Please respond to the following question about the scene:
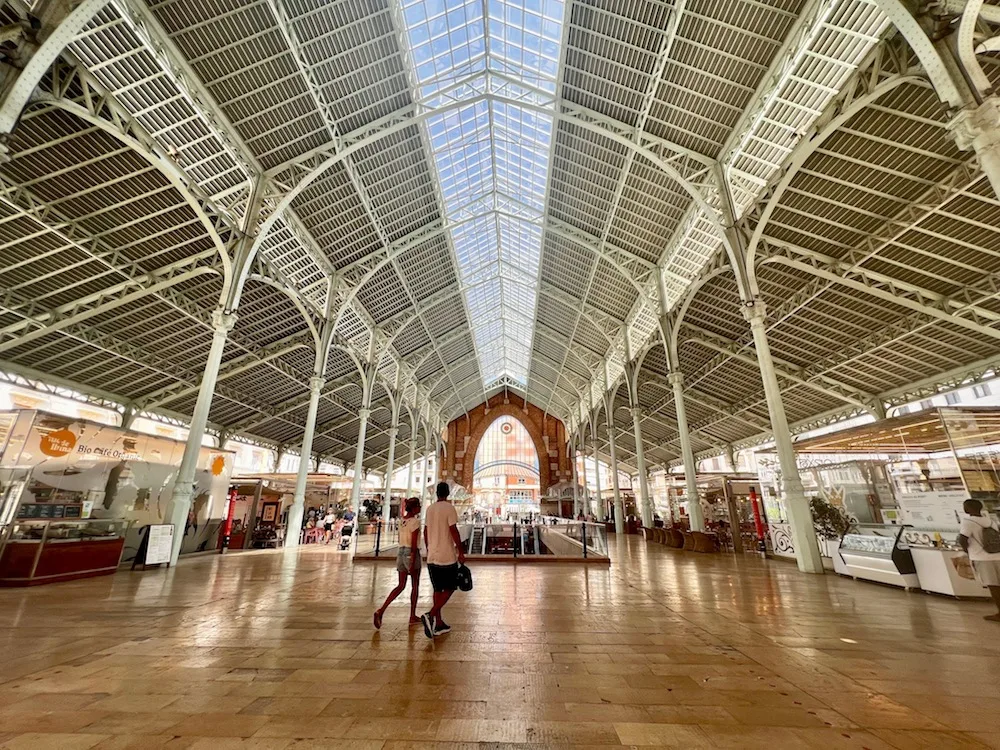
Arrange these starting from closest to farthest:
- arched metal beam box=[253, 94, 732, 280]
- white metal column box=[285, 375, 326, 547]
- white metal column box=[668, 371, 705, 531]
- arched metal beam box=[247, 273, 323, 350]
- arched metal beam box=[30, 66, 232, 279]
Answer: arched metal beam box=[30, 66, 232, 279] → arched metal beam box=[253, 94, 732, 280] → white metal column box=[285, 375, 326, 547] → arched metal beam box=[247, 273, 323, 350] → white metal column box=[668, 371, 705, 531]

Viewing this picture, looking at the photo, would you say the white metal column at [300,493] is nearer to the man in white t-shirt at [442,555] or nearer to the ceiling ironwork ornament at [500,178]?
the ceiling ironwork ornament at [500,178]

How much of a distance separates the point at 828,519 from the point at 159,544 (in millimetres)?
16806

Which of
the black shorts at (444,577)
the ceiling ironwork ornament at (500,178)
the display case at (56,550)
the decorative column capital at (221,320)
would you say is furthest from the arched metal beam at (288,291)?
the black shorts at (444,577)

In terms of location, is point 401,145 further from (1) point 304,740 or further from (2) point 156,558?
(1) point 304,740

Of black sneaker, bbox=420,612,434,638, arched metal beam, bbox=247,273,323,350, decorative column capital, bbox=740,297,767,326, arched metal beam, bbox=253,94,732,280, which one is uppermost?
arched metal beam, bbox=253,94,732,280

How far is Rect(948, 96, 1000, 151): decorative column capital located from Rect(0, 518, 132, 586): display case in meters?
17.1

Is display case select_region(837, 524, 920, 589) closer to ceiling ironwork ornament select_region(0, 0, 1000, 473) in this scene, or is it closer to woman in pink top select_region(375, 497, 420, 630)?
ceiling ironwork ornament select_region(0, 0, 1000, 473)

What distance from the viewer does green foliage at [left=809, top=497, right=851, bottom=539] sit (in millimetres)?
9883

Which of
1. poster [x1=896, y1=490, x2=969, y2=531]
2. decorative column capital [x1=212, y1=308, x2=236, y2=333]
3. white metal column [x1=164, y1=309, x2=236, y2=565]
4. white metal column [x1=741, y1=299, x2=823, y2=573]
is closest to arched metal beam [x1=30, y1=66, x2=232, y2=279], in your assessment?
decorative column capital [x1=212, y1=308, x2=236, y2=333]

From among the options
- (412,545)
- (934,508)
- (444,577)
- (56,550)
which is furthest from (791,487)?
(56,550)

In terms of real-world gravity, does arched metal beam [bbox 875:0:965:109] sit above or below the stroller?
above

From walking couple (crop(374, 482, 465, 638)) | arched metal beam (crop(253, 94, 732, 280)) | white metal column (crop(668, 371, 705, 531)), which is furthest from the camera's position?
white metal column (crop(668, 371, 705, 531))

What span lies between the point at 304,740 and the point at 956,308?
20.6m

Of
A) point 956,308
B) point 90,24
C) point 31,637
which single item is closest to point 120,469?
point 31,637
